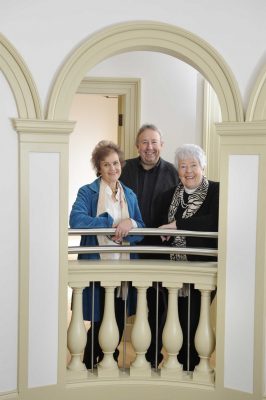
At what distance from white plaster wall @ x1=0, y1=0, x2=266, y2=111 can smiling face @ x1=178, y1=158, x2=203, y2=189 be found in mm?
448

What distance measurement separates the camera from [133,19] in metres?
3.36

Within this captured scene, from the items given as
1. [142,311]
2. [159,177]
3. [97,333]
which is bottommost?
[97,333]

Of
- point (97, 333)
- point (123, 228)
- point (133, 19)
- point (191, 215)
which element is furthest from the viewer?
point (97, 333)

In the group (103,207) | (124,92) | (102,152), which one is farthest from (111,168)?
(124,92)

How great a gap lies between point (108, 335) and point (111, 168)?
2.94 feet

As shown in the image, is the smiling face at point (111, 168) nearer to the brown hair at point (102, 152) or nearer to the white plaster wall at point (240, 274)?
the brown hair at point (102, 152)

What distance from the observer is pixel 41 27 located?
327cm

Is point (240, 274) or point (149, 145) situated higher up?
point (149, 145)

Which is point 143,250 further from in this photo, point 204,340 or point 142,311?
point 204,340

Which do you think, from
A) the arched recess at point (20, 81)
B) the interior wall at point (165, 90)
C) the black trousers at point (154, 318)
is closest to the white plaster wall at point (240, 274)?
the black trousers at point (154, 318)

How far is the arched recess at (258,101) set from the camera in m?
3.33

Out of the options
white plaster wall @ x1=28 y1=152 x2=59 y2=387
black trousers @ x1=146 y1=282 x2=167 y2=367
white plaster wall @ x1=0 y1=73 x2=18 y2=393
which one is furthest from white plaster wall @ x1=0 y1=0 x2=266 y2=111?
black trousers @ x1=146 y1=282 x2=167 y2=367

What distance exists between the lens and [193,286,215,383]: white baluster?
3502mm

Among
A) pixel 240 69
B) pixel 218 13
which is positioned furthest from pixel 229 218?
pixel 218 13
